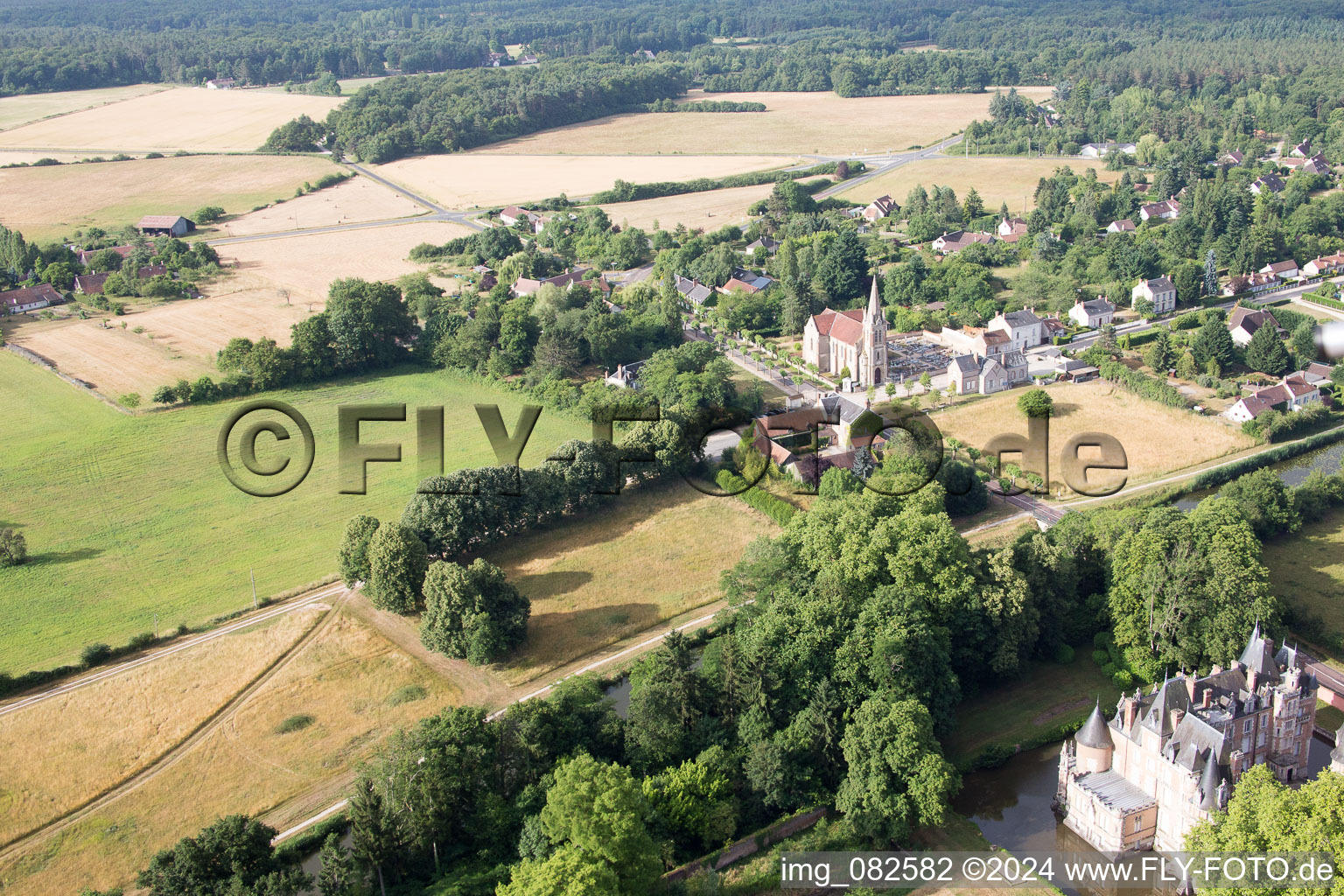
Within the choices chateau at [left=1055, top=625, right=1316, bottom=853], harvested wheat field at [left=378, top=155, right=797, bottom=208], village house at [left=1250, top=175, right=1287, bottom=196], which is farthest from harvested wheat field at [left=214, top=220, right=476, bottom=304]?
village house at [left=1250, top=175, right=1287, bottom=196]

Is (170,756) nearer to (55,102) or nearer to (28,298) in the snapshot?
(28,298)

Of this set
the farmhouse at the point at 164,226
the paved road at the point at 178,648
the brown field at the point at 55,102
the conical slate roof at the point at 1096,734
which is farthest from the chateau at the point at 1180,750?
the brown field at the point at 55,102

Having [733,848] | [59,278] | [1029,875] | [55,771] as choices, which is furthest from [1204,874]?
[59,278]

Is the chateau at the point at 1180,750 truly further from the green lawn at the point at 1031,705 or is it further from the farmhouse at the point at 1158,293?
the farmhouse at the point at 1158,293

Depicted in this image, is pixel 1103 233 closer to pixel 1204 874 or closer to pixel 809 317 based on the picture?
pixel 809 317

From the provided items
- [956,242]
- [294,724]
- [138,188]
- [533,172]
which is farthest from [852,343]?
[138,188]

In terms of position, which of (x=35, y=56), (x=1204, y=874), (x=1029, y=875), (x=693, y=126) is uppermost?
(x=35, y=56)
